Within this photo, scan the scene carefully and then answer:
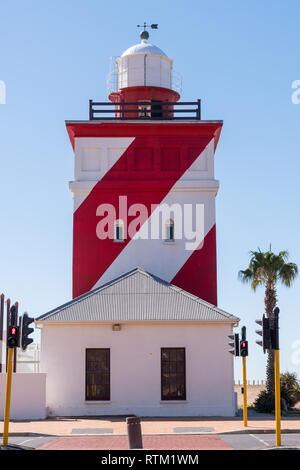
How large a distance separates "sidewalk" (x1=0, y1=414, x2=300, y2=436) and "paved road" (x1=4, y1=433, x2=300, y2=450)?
2.83 feet

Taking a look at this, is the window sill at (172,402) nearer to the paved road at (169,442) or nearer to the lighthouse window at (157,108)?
the paved road at (169,442)

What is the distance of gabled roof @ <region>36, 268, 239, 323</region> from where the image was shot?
28531 mm

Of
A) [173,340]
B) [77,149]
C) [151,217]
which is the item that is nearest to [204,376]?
[173,340]

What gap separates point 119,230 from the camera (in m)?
35.0

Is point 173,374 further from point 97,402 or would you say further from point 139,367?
point 97,402

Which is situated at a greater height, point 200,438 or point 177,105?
point 177,105

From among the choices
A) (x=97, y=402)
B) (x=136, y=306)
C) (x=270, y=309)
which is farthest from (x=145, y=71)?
(x=97, y=402)

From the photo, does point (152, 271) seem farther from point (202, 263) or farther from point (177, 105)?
point (177, 105)

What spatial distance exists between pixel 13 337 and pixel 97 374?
9145 mm

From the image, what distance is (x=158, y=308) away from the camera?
2934 centimetres

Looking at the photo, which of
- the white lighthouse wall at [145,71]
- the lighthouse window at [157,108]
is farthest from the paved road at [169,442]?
the white lighthouse wall at [145,71]

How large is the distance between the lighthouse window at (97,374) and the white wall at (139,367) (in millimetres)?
194
